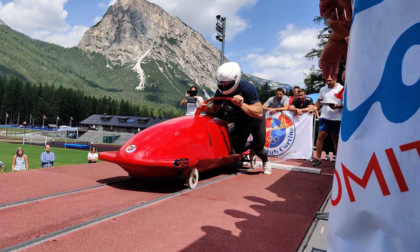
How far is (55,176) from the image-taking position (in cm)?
412

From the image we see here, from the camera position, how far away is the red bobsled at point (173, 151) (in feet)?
10.9

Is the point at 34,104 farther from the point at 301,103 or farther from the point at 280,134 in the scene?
the point at 301,103

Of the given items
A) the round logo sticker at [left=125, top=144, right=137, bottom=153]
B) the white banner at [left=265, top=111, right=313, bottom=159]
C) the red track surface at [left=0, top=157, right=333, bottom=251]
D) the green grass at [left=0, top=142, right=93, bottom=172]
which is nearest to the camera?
the red track surface at [left=0, top=157, right=333, bottom=251]

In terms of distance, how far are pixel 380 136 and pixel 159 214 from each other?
215 centimetres

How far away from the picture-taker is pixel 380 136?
975 mm

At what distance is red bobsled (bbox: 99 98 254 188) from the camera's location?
3.33 metres

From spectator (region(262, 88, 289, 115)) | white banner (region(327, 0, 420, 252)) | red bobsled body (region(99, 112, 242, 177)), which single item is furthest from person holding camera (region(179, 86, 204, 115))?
white banner (region(327, 0, 420, 252))

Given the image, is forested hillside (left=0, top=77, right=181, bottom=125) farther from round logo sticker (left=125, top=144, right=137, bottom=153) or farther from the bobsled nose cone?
round logo sticker (left=125, top=144, right=137, bottom=153)

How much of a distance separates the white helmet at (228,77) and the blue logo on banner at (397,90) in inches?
129

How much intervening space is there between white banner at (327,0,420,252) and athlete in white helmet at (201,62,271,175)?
295 cm

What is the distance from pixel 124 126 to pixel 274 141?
96.0 m

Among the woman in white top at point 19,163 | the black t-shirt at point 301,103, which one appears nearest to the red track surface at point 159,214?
the black t-shirt at point 301,103

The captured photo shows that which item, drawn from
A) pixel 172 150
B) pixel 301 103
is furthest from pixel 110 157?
pixel 301 103

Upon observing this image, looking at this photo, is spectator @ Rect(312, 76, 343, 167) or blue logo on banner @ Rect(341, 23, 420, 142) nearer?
blue logo on banner @ Rect(341, 23, 420, 142)
